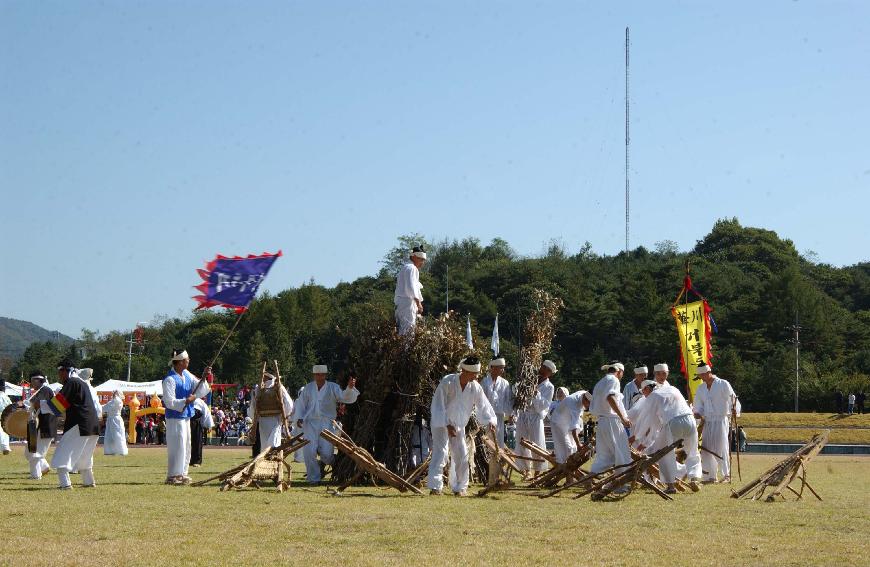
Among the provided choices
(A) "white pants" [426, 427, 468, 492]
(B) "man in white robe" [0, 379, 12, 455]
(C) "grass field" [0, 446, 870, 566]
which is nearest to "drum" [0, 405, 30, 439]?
(B) "man in white robe" [0, 379, 12, 455]

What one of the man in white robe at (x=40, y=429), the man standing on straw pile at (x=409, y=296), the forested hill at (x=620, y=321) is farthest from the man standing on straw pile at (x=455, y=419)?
the forested hill at (x=620, y=321)

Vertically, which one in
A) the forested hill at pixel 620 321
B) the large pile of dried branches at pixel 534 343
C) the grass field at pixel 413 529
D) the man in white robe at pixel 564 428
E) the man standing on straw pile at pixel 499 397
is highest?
the forested hill at pixel 620 321

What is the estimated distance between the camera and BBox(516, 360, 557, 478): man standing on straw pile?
18.9 m

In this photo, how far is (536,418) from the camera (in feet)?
63.9

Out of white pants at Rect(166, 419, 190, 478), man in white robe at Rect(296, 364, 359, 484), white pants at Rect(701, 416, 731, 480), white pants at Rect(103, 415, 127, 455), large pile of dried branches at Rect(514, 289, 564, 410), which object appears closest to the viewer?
white pants at Rect(166, 419, 190, 478)

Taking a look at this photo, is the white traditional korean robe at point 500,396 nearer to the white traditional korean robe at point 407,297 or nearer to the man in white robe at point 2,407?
the white traditional korean robe at point 407,297

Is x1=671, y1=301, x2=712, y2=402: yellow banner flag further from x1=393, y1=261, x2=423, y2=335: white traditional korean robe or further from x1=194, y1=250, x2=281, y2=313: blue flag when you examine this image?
x1=194, y1=250, x2=281, y2=313: blue flag

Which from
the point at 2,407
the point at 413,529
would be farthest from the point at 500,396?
the point at 2,407

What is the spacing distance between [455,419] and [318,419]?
305 centimetres

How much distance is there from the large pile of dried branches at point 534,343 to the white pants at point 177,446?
563 cm

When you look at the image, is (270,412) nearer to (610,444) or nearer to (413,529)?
(610,444)

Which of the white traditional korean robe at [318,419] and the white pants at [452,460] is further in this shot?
the white traditional korean robe at [318,419]

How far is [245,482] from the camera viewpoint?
15.0 metres

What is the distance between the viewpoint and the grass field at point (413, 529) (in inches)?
334
